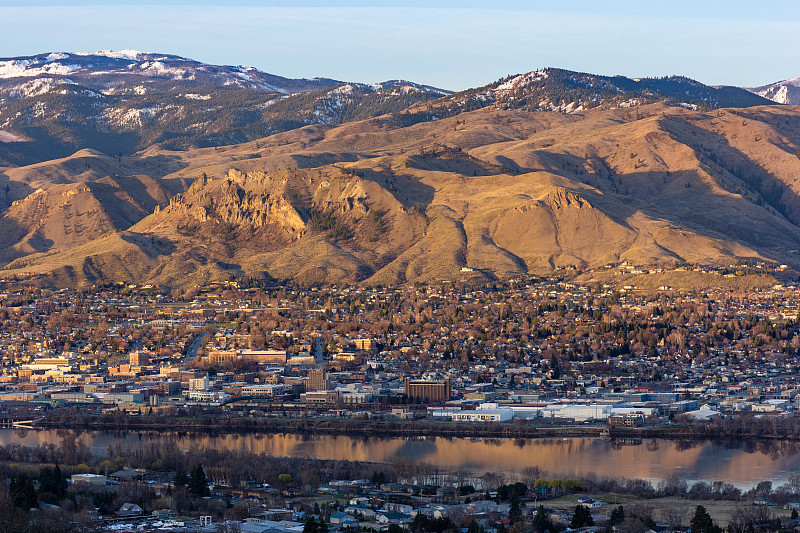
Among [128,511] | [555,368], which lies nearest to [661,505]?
[128,511]

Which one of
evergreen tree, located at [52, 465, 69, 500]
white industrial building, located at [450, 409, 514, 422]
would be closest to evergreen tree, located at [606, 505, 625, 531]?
evergreen tree, located at [52, 465, 69, 500]

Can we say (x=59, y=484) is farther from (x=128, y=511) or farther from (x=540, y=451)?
(x=540, y=451)

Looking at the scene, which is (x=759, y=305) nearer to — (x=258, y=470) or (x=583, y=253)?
(x=583, y=253)

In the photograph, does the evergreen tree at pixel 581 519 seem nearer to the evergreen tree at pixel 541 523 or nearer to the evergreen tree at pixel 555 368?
the evergreen tree at pixel 541 523

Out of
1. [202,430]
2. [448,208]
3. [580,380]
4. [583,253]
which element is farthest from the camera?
[448,208]

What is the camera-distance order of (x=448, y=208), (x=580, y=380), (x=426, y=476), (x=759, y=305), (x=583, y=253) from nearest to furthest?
1. (x=426, y=476)
2. (x=580, y=380)
3. (x=759, y=305)
4. (x=583, y=253)
5. (x=448, y=208)

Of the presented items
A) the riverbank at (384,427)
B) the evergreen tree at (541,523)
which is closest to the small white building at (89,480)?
the evergreen tree at (541,523)

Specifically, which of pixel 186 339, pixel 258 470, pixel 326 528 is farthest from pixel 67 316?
pixel 326 528

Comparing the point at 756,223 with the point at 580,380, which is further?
the point at 756,223
